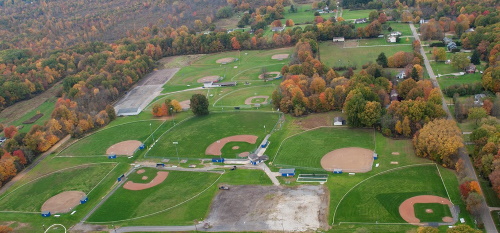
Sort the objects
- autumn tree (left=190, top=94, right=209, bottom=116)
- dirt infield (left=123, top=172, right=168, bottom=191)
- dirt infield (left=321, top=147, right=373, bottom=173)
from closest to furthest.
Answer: dirt infield (left=321, top=147, right=373, bottom=173)
dirt infield (left=123, top=172, right=168, bottom=191)
autumn tree (left=190, top=94, right=209, bottom=116)

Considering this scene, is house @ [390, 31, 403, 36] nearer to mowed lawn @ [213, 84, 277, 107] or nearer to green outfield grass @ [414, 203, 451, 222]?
mowed lawn @ [213, 84, 277, 107]

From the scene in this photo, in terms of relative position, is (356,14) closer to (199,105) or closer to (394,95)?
(394,95)

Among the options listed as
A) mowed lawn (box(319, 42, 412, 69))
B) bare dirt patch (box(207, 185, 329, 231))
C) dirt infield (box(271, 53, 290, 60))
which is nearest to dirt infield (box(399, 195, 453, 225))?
bare dirt patch (box(207, 185, 329, 231))

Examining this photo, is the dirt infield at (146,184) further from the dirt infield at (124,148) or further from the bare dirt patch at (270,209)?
the bare dirt patch at (270,209)

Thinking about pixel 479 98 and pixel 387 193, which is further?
pixel 479 98

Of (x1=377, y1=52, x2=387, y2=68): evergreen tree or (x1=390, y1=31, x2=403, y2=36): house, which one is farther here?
(x1=390, y1=31, x2=403, y2=36): house

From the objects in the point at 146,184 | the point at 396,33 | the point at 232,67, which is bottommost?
the point at 232,67

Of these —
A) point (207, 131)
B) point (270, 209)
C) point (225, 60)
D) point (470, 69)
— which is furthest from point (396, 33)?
point (270, 209)
